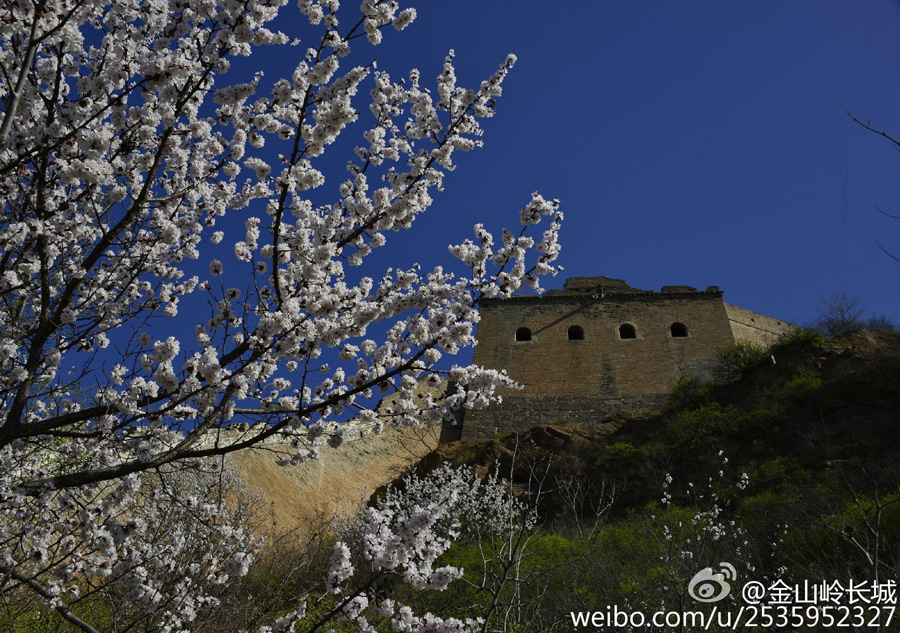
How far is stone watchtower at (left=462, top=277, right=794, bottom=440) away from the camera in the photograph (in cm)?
2231

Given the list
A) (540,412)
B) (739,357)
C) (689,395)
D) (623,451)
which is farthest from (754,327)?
(623,451)

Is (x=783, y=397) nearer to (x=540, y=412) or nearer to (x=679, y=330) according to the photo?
(x=540, y=412)

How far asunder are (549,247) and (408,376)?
169cm

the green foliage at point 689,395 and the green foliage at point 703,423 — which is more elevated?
the green foliage at point 689,395

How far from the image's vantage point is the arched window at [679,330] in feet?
80.8

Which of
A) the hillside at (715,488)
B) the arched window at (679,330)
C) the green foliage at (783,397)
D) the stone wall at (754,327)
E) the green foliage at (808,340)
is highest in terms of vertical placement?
the stone wall at (754,327)

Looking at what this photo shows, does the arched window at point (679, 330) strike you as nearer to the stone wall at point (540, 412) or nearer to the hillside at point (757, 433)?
the stone wall at point (540, 412)

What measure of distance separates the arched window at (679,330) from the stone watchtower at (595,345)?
0.04m

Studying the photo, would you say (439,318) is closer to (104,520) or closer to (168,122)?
(168,122)

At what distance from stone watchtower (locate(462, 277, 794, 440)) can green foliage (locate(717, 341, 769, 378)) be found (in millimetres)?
886

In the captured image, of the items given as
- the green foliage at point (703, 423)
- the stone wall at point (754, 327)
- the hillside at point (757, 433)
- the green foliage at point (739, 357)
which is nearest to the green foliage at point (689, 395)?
the hillside at point (757, 433)

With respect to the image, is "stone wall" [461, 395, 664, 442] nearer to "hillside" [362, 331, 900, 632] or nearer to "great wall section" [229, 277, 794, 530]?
"great wall section" [229, 277, 794, 530]

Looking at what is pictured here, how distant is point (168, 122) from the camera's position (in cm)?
405

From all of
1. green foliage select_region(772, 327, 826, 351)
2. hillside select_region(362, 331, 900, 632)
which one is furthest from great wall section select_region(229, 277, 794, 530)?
green foliage select_region(772, 327, 826, 351)
